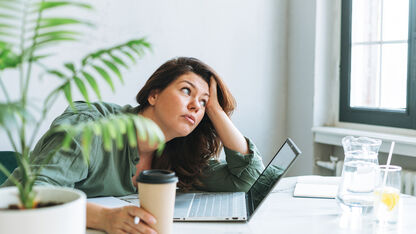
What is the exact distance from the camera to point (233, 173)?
1.70 meters

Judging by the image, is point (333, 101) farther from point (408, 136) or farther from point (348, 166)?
point (348, 166)

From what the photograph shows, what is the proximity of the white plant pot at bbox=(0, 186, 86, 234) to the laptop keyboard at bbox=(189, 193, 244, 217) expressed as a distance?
0.52 metres

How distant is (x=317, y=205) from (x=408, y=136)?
1.34 metres

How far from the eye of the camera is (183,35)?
2.70m

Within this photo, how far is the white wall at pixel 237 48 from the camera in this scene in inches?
97.3

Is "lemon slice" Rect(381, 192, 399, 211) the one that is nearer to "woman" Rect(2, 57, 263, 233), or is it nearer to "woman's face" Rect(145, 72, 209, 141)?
"woman" Rect(2, 57, 263, 233)

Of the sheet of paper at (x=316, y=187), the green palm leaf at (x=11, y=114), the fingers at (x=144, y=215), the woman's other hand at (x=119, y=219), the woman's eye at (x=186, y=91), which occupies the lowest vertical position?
the sheet of paper at (x=316, y=187)

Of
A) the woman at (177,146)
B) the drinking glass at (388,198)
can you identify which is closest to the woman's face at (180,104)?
the woman at (177,146)

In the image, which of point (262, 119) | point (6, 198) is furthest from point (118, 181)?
point (262, 119)

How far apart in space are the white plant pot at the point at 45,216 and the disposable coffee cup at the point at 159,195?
0.22m

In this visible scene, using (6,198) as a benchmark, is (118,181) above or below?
below

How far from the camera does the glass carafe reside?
1.29 m

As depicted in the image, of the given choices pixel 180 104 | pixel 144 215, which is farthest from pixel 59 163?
pixel 180 104

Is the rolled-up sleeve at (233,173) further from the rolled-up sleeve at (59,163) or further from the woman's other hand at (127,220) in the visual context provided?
the woman's other hand at (127,220)
